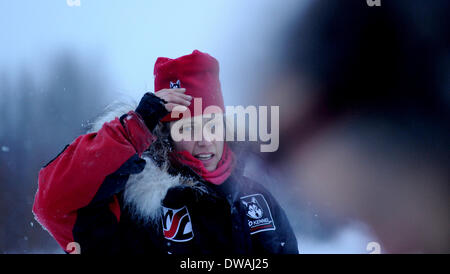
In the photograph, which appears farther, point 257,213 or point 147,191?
point 257,213

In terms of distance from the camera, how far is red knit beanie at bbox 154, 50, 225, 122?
1.11 metres

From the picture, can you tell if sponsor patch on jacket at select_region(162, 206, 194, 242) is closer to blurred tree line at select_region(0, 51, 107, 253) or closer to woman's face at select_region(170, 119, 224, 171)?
woman's face at select_region(170, 119, 224, 171)

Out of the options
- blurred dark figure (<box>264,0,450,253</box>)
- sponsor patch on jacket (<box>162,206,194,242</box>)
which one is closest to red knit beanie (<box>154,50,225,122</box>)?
sponsor patch on jacket (<box>162,206,194,242</box>)

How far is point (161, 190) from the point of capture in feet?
3.36

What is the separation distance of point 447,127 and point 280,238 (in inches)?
53.6

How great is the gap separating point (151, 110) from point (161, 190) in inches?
12.2

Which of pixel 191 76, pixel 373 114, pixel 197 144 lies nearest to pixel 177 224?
pixel 197 144

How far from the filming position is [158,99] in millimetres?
945

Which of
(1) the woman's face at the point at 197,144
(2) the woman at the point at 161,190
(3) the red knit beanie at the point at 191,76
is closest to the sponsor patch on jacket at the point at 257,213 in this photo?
(2) the woman at the point at 161,190

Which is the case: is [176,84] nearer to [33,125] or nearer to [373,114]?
[33,125]

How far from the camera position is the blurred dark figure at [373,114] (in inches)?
66.6

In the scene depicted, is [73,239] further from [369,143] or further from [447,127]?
[447,127]

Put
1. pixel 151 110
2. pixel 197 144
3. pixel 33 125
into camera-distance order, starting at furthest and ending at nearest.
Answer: pixel 33 125 → pixel 197 144 → pixel 151 110

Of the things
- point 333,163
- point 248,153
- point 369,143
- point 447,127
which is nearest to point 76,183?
point 248,153
